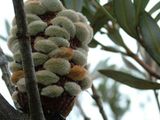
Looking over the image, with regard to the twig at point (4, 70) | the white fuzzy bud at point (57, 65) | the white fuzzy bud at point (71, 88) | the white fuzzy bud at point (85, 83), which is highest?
the white fuzzy bud at point (57, 65)

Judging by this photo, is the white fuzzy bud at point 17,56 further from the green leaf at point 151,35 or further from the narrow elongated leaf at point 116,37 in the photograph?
the narrow elongated leaf at point 116,37

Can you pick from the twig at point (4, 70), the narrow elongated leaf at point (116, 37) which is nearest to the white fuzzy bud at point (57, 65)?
the twig at point (4, 70)

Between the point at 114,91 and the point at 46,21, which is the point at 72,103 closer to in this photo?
the point at 46,21

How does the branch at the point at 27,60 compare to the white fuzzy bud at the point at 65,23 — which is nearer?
the branch at the point at 27,60

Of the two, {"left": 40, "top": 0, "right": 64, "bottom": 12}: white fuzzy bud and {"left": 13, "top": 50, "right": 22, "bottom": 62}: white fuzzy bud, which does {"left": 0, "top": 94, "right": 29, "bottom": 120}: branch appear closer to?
{"left": 13, "top": 50, "right": 22, "bottom": 62}: white fuzzy bud

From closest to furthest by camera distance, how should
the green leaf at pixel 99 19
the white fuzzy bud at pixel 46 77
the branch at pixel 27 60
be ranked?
1. the branch at pixel 27 60
2. the white fuzzy bud at pixel 46 77
3. the green leaf at pixel 99 19

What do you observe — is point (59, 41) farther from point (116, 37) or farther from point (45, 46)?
point (116, 37)

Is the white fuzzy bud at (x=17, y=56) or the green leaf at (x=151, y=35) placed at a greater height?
the white fuzzy bud at (x=17, y=56)

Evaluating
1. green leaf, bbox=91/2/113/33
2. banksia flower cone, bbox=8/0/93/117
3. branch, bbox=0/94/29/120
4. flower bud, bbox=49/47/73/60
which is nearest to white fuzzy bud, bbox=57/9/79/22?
banksia flower cone, bbox=8/0/93/117
